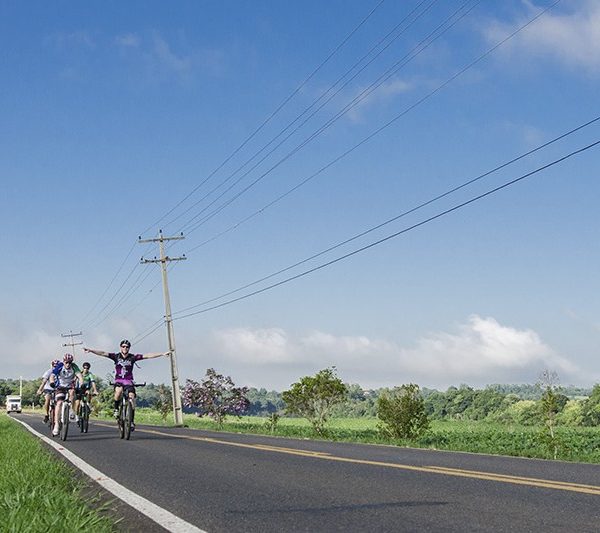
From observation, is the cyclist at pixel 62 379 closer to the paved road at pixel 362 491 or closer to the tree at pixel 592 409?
the paved road at pixel 362 491

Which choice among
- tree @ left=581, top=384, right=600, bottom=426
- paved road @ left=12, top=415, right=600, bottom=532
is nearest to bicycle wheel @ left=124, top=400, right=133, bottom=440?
paved road @ left=12, top=415, right=600, bottom=532

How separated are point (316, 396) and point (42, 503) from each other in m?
28.4

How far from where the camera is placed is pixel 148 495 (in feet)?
26.3

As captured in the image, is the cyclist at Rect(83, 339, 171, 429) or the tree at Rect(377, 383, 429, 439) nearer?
the cyclist at Rect(83, 339, 171, 429)

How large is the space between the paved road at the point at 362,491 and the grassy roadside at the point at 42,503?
79 centimetres

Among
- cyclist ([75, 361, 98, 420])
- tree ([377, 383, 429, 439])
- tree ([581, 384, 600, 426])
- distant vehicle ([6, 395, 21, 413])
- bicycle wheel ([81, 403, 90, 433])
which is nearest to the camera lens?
cyclist ([75, 361, 98, 420])

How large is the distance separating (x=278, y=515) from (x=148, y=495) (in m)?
2.10

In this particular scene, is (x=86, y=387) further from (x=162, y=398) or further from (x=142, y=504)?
(x=162, y=398)

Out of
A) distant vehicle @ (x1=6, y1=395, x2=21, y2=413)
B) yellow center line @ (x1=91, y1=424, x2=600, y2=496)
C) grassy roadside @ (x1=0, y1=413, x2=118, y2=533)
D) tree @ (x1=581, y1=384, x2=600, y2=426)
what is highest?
distant vehicle @ (x1=6, y1=395, x2=21, y2=413)

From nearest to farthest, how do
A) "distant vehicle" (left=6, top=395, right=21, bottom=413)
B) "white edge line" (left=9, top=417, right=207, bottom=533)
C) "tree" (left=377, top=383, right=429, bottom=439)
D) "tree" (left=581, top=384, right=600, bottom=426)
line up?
"white edge line" (left=9, top=417, right=207, bottom=533) → "tree" (left=377, top=383, right=429, bottom=439) → "tree" (left=581, top=384, right=600, bottom=426) → "distant vehicle" (left=6, top=395, right=21, bottom=413)

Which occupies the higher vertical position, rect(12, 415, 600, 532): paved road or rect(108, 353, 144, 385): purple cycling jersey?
rect(108, 353, 144, 385): purple cycling jersey

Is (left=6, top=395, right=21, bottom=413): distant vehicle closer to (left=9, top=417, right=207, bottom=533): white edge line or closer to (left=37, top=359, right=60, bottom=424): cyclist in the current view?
(left=37, top=359, right=60, bottom=424): cyclist

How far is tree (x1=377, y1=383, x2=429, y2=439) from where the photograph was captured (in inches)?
958

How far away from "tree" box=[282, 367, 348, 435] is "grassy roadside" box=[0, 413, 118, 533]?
24963 mm
